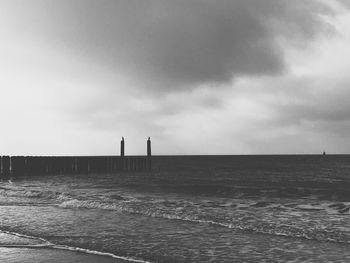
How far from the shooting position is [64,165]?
3662cm

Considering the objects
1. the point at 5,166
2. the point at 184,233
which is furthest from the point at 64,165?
the point at 184,233

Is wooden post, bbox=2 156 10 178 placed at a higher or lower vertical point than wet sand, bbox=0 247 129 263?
higher

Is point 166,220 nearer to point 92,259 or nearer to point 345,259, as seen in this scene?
point 92,259

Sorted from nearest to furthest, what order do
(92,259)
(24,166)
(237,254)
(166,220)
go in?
(92,259)
(237,254)
(166,220)
(24,166)

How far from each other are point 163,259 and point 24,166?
96.8 ft

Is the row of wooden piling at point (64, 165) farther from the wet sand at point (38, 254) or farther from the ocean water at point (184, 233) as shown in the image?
the wet sand at point (38, 254)

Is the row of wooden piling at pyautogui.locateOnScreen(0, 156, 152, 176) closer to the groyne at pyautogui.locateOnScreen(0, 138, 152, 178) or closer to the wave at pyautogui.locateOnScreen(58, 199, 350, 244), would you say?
the groyne at pyautogui.locateOnScreen(0, 138, 152, 178)

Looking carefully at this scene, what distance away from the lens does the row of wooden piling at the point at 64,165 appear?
105ft

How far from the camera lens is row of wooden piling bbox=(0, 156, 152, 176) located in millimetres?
31906

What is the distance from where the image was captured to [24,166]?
107 feet

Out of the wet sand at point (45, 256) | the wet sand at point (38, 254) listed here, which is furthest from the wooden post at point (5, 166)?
the wet sand at point (45, 256)

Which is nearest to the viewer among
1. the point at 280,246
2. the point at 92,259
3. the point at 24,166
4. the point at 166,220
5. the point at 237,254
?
the point at 92,259

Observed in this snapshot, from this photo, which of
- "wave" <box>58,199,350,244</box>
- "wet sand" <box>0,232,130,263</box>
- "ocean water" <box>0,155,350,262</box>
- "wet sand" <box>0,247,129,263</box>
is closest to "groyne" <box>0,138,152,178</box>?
"wave" <box>58,199,350,244</box>

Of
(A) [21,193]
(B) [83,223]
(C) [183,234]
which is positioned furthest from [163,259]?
(A) [21,193]
